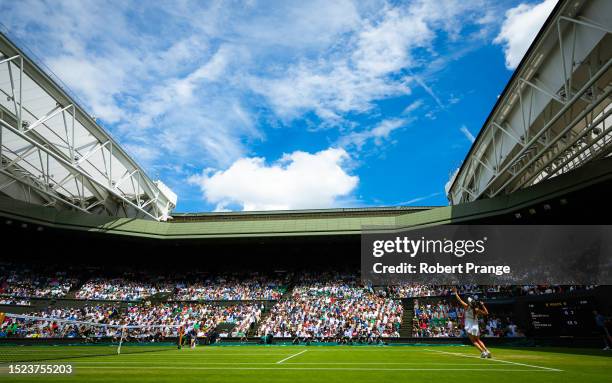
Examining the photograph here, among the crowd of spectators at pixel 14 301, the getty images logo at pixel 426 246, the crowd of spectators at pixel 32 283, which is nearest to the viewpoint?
the crowd of spectators at pixel 14 301

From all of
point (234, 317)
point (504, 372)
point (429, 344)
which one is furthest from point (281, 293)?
point (504, 372)

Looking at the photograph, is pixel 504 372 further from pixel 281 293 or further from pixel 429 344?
pixel 281 293

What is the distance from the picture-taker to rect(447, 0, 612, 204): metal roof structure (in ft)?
45.4

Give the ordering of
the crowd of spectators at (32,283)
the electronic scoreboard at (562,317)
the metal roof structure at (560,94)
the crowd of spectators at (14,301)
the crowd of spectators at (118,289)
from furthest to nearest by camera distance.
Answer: the crowd of spectators at (118,289) < the crowd of spectators at (32,283) < the crowd of spectators at (14,301) < the electronic scoreboard at (562,317) < the metal roof structure at (560,94)

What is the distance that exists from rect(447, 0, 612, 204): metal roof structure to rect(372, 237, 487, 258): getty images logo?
8404mm

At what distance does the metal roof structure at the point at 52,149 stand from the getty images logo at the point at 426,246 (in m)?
23.7

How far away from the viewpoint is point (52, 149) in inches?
1093

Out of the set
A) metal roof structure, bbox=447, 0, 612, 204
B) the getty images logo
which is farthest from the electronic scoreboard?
the getty images logo

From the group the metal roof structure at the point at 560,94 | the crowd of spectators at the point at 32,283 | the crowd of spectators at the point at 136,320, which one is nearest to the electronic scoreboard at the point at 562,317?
the metal roof structure at the point at 560,94

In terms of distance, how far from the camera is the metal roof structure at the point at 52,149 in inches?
854

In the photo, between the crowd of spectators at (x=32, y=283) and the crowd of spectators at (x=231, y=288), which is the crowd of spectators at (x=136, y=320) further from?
the crowd of spectators at (x=32, y=283)

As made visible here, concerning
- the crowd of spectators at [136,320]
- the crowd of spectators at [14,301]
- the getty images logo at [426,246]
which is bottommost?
the crowd of spectators at [136,320]

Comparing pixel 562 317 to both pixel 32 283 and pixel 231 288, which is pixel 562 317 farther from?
pixel 32 283

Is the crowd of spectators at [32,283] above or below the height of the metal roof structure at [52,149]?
below
